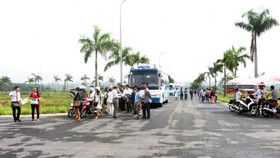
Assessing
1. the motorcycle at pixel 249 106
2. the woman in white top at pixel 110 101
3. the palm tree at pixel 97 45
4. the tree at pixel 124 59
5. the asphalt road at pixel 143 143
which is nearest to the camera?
the asphalt road at pixel 143 143

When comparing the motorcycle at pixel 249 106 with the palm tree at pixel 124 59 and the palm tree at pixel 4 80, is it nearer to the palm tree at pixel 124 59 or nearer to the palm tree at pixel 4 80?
the palm tree at pixel 124 59

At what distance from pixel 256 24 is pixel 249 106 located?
814 inches

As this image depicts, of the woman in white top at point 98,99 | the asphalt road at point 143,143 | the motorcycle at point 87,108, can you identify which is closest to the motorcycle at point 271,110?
the asphalt road at point 143,143

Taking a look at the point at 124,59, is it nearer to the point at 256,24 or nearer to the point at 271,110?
the point at 256,24

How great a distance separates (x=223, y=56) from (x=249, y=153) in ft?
146

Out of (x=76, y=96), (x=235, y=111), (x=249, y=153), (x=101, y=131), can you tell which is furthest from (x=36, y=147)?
(x=235, y=111)

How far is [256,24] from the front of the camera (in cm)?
3472

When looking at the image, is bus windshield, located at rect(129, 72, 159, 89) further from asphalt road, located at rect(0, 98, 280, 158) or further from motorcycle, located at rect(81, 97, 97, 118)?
asphalt road, located at rect(0, 98, 280, 158)

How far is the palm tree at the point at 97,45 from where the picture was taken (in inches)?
1254

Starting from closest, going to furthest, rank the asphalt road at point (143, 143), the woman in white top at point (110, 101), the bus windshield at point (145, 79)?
the asphalt road at point (143, 143) < the woman in white top at point (110, 101) < the bus windshield at point (145, 79)

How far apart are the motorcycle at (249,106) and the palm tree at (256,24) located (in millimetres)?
17008

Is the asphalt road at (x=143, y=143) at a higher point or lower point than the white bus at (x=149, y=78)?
lower

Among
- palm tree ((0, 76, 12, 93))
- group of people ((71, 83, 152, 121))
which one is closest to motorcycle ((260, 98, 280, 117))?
group of people ((71, 83, 152, 121))

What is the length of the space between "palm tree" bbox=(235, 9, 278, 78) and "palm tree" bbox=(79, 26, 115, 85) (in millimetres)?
16986
